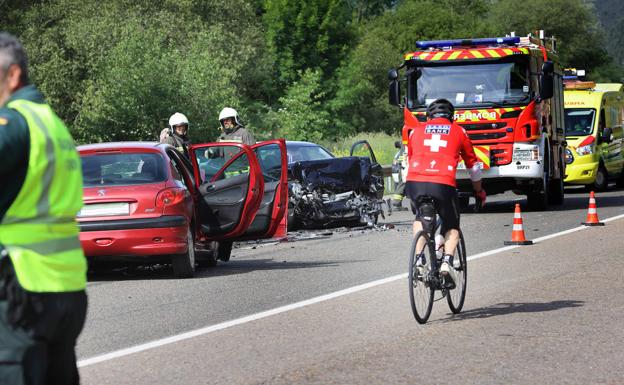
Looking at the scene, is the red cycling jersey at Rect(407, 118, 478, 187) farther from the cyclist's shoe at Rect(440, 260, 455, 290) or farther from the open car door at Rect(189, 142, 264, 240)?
the open car door at Rect(189, 142, 264, 240)

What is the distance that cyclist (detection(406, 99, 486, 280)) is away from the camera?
981 centimetres

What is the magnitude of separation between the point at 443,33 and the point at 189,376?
95439 mm

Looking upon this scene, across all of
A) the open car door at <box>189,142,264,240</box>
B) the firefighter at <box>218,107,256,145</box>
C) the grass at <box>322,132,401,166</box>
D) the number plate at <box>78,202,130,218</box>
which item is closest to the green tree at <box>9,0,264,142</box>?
the grass at <box>322,132,401,166</box>

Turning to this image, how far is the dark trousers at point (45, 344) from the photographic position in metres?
Result: 4.02

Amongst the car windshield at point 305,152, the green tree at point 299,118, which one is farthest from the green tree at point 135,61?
the car windshield at point 305,152

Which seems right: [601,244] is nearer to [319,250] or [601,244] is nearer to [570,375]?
[319,250]

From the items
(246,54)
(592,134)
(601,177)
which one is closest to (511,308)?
(592,134)

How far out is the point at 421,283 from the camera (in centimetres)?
960

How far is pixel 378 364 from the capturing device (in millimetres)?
7816

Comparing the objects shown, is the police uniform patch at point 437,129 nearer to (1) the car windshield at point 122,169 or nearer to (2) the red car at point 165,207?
(2) the red car at point 165,207

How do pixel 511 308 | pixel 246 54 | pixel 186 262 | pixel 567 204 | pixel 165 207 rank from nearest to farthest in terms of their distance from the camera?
pixel 511 308, pixel 165 207, pixel 186 262, pixel 567 204, pixel 246 54

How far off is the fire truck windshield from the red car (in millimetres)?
8370

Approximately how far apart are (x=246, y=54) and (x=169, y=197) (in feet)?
168

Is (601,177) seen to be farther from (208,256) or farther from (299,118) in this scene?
(299,118)
